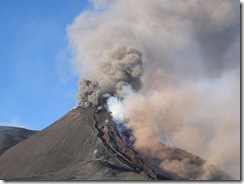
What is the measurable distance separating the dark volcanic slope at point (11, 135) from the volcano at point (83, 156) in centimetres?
2786

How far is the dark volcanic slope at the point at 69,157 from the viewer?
55.8 m

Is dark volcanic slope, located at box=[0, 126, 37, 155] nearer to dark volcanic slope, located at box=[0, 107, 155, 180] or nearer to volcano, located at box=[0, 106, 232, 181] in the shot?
dark volcanic slope, located at box=[0, 107, 155, 180]

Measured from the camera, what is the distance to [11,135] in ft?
420

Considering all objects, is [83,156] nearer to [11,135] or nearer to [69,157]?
[69,157]

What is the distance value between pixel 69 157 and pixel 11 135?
63426 millimetres

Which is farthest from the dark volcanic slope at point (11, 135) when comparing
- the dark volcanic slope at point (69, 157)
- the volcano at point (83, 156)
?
the volcano at point (83, 156)

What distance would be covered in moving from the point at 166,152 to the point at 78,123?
1899cm

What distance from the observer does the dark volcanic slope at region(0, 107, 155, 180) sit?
5575 centimetres

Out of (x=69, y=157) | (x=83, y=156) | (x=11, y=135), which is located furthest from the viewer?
(x=11, y=135)

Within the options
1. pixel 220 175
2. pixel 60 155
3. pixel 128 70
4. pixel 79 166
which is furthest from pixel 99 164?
pixel 128 70

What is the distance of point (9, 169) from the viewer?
7412 centimetres

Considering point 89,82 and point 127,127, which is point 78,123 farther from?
point 89,82

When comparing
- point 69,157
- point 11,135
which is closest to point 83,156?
point 69,157

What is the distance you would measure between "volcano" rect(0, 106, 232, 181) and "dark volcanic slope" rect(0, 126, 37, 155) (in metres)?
27.9
